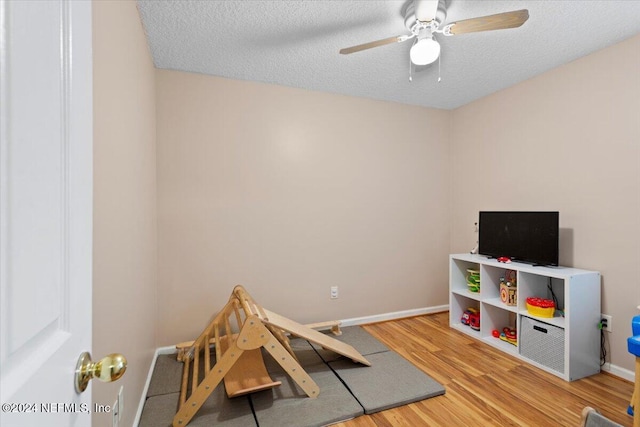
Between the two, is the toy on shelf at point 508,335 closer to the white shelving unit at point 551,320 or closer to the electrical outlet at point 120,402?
the white shelving unit at point 551,320

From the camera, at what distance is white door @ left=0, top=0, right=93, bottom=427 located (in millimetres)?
361

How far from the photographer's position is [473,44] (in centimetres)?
221

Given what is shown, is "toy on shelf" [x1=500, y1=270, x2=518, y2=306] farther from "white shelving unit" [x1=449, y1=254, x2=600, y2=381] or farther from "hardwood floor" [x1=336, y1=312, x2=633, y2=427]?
"hardwood floor" [x1=336, y1=312, x2=633, y2=427]

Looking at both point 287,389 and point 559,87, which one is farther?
point 559,87

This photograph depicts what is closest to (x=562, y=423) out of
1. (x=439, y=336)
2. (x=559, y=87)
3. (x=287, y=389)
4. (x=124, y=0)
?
(x=439, y=336)

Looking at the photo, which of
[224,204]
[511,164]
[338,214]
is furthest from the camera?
[338,214]

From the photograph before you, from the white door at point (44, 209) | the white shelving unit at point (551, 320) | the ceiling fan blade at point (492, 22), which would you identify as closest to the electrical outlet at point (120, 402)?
the white door at point (44, 209)

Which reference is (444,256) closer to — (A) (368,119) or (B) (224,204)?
(A) (368,119)

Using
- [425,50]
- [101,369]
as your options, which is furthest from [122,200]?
[425,50]

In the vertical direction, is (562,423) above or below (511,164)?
below

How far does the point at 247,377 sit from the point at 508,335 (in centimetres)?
235

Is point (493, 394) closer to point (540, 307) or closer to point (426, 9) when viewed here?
point (540, 307)

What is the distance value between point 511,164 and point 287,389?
9.53ft

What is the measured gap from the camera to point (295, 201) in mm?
2982
